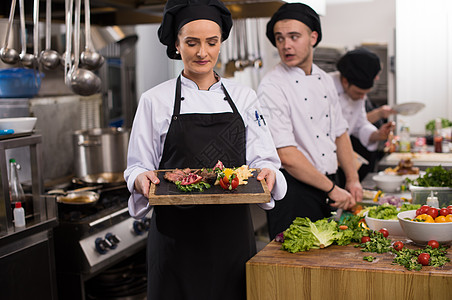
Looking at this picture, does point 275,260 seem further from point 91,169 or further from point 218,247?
point 91,169

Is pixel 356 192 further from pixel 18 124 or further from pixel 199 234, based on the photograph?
pixel 18 124

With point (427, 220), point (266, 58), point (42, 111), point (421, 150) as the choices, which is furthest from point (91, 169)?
point (266, 58)

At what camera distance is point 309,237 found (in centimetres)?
203

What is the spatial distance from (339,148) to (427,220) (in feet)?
4.24

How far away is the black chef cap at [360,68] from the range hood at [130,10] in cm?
77

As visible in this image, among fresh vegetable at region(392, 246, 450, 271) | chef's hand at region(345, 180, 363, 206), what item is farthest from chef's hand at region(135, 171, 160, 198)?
chef's hand at region(345, 180, 363, 206)

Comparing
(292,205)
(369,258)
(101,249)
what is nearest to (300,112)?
(292,205)

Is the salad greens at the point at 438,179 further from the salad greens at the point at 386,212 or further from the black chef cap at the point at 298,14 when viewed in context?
the black chef cap at the point at 298,14

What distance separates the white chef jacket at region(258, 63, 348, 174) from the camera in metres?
2.81

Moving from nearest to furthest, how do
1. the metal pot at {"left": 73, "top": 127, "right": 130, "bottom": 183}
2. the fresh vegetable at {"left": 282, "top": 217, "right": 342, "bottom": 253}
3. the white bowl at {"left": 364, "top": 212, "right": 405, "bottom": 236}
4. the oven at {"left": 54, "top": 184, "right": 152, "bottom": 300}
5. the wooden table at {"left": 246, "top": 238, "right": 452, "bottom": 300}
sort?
the wooden table at {"left": 246, "top": 238, "right": 452, "bottom": 300}
the fresh vegetable at {"left": 282, "top": 217, "right": 342, "bottom": 253}
the white bowl at {"left": 364, "top": 212, "right": 405, "bottom": 236}
the oven at {"left": 54, "top": 184, "right": 152, "bottom": 300}
the metal pot at {"left": 73, "top": 127, "right": 130, "bottom": 183}

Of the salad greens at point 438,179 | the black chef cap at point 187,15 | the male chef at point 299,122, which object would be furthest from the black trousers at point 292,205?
the black chef cap at point 187,15

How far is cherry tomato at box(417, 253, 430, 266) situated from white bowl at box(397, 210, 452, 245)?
175 mm

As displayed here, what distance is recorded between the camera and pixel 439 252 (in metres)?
1.88

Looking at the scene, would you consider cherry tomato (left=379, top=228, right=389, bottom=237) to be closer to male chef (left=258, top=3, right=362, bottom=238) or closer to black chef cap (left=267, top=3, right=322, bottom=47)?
male chef (left=258, top=3, right=362, bottom=238)
